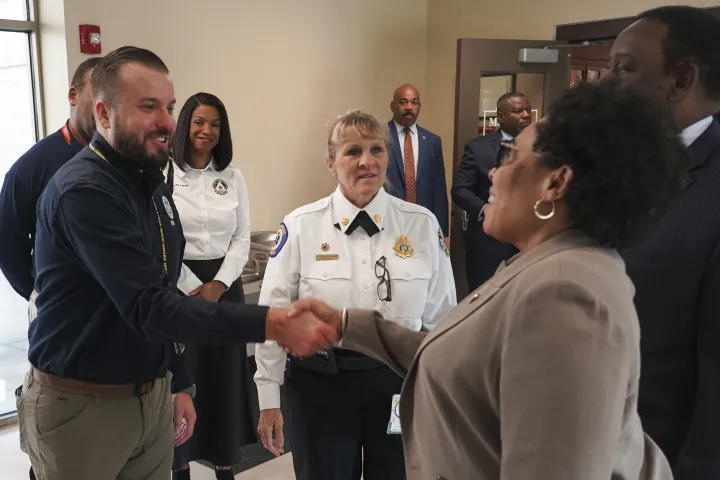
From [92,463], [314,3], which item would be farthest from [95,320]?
[314,3]

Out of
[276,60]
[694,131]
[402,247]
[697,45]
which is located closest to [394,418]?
[402,247]

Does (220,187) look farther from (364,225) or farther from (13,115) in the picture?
(13,115)

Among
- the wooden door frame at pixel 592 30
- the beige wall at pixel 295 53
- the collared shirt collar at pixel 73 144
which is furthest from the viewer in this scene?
the wooden door frame at pixel 592 30

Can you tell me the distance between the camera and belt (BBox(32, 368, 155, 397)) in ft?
5.05

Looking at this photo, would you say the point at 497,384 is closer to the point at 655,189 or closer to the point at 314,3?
the point at 655,189

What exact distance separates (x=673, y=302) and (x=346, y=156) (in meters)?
1.05

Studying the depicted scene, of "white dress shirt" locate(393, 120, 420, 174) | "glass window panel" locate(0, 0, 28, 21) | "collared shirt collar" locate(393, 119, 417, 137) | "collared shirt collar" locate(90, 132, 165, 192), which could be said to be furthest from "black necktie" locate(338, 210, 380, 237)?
"collared shirt collar" locate(393, 119, 417, 137)

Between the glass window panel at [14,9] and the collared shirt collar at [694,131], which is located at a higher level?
the glass window panel at [14,9]

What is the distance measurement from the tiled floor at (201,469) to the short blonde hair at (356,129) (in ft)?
5.35

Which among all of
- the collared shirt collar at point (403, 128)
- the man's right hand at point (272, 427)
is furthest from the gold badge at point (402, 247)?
the collared shirt collar at point (403, 128)

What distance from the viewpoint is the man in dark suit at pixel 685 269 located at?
3.94ft

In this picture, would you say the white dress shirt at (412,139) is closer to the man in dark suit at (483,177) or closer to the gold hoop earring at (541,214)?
the man in dark suit at (483,177)

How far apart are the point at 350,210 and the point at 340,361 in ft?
1.46

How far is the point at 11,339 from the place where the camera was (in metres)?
3.82
